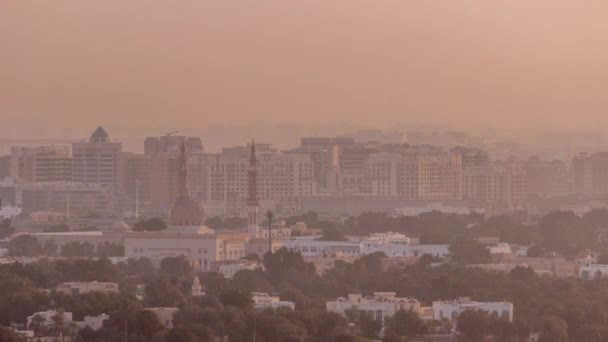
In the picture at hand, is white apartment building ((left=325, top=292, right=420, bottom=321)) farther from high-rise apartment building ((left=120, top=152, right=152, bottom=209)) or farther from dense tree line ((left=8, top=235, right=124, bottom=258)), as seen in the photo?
high-rise apartment building ((left=120, top=152, right=152, bottom=209))

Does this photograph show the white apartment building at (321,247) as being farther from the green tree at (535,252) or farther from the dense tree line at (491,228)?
the green tree at (535,252)

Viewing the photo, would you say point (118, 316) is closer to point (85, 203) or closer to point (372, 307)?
point (372, 307)

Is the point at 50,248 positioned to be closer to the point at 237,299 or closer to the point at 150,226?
the point at 150,226

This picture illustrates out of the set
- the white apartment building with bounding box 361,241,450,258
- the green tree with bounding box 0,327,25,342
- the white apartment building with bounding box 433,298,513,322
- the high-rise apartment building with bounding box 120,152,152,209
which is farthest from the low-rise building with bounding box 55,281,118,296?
the high-rise apartment building with bounding box 120,152,152,209

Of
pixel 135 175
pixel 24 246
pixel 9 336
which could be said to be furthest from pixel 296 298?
pixel 135 175

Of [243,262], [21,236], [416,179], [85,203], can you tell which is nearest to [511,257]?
[243,262]

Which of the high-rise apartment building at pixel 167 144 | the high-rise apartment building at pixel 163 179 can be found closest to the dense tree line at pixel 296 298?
the high-rise apartment building at pixel 163 179
